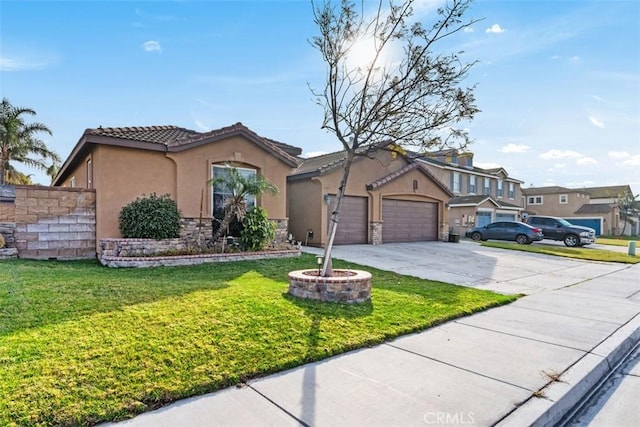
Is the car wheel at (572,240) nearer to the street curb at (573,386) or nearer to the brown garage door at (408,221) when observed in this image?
the brown garage door at (408,221)

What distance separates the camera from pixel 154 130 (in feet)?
43.2

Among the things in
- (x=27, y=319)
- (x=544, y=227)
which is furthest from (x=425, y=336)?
(x=544, y=227)

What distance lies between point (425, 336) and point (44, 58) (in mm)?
12912

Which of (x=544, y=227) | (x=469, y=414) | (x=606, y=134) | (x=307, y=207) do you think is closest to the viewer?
(x=469, y=414)

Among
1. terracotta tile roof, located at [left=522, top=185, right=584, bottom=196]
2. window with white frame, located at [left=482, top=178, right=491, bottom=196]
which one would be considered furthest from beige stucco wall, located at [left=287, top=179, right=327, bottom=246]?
terracotta tile roof, located at [left=522, top=185, right=584, bottom=196]

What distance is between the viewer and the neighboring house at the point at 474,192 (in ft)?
92.1

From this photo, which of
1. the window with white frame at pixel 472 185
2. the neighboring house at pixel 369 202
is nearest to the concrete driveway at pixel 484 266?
the neighboring house at pixel 369 202

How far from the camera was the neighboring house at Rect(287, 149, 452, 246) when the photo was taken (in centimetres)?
1592

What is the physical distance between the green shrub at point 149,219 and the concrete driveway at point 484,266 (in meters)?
5.54

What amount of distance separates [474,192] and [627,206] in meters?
23.3

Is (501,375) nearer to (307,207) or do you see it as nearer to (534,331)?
(534,331)

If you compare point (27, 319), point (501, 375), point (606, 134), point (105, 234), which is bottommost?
point (501, 375)

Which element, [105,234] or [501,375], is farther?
[105,234]

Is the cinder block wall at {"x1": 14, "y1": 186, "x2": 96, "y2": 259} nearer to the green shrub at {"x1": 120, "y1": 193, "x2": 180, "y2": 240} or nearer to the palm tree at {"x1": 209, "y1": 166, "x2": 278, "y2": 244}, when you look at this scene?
the green shrub at {"x1": 120, "y1": 193, "x2": 180, "y2": 240}
